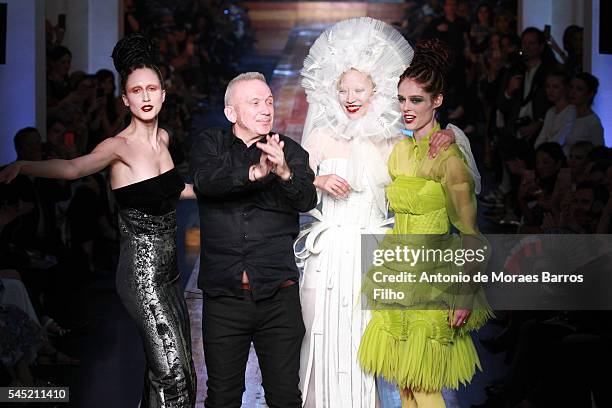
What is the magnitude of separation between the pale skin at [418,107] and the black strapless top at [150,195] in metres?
1.00

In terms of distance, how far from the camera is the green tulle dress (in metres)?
4.95

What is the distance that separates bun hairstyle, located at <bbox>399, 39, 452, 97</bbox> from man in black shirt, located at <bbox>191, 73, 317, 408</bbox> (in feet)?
2.05

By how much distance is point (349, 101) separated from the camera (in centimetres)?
518

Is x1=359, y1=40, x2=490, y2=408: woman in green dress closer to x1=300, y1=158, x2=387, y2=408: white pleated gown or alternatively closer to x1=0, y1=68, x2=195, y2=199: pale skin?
x1=300, y1=158, x2=387, y2=408: white pleated gown

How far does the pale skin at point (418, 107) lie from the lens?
5004 mm

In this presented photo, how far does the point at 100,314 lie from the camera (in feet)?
26.3

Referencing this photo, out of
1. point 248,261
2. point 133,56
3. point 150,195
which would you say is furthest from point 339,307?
point 133,56

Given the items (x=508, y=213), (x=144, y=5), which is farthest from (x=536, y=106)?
(x=144, y=5)

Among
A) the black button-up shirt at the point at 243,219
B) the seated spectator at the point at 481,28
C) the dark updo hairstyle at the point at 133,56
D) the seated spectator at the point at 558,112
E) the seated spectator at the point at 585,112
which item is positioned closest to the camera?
the black button-up shirt at the point at 243,219

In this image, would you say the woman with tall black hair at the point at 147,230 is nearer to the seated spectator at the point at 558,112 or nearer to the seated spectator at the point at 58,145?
the seated spectator at the point at 58,145

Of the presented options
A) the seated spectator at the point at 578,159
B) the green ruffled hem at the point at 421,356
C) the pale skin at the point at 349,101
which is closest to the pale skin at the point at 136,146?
the pale skin at the point at 349,101

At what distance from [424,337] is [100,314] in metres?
3.51

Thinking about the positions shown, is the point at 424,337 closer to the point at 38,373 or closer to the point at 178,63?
the point at 38,373

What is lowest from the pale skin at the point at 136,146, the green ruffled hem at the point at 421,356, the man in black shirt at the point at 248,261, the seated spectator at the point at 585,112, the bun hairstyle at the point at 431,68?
the green ruffled hem at the point at 421,356
